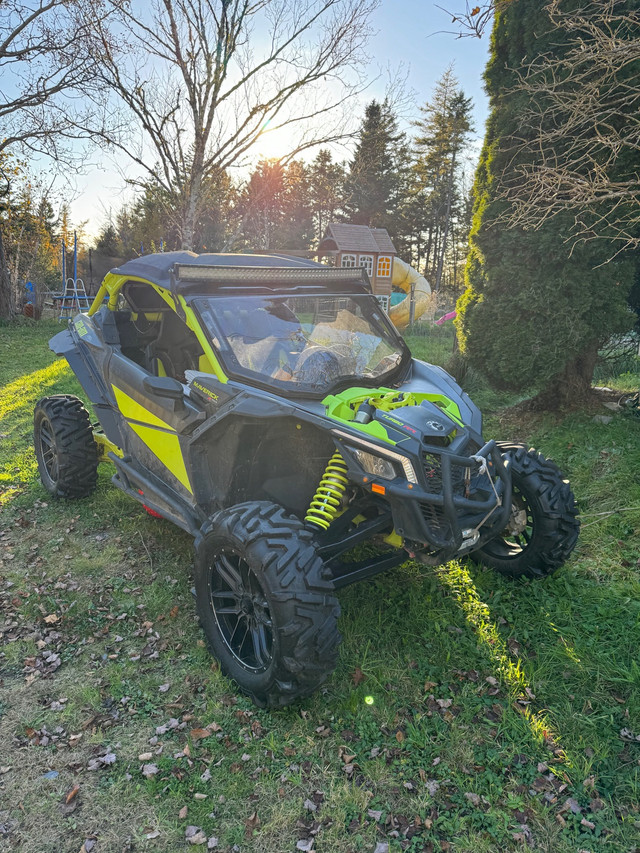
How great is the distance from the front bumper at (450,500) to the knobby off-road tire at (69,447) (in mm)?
3343

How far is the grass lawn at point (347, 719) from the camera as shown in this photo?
2.51m

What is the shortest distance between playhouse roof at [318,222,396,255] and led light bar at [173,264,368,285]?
21049mm

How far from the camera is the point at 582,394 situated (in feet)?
23.2

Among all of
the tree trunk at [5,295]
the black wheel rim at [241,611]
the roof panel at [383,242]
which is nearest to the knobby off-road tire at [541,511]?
the black wheel rim at [241,611]

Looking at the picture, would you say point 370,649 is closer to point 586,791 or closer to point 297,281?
point 586,791

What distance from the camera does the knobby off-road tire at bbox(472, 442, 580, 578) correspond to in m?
3.75

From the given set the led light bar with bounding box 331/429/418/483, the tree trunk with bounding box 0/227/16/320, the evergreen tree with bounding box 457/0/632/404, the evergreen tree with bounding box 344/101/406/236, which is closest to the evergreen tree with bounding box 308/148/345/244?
the evergreen tree with bounding box 344/101/406/236

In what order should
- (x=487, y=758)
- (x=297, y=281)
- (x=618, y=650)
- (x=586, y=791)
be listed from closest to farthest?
(x=586, y=791), (x=487, y=758), (x=618, y=650), (x=297, y=281)

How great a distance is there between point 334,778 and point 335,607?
77cm

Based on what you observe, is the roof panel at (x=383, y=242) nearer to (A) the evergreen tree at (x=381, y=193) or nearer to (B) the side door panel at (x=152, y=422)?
(A) the evergreen tree at (x=381, y=193)

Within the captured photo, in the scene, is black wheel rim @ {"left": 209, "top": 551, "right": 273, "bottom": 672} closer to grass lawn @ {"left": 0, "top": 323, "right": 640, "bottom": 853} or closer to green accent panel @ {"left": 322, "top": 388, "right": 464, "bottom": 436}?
grass lawn @ {"left": 0, "top": 323, "right": 640, "bottom": 853}

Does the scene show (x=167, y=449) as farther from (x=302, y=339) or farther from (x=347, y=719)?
(x=347, y=719)

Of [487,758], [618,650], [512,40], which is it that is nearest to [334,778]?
[487,758]

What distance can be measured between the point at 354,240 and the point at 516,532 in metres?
22.7
